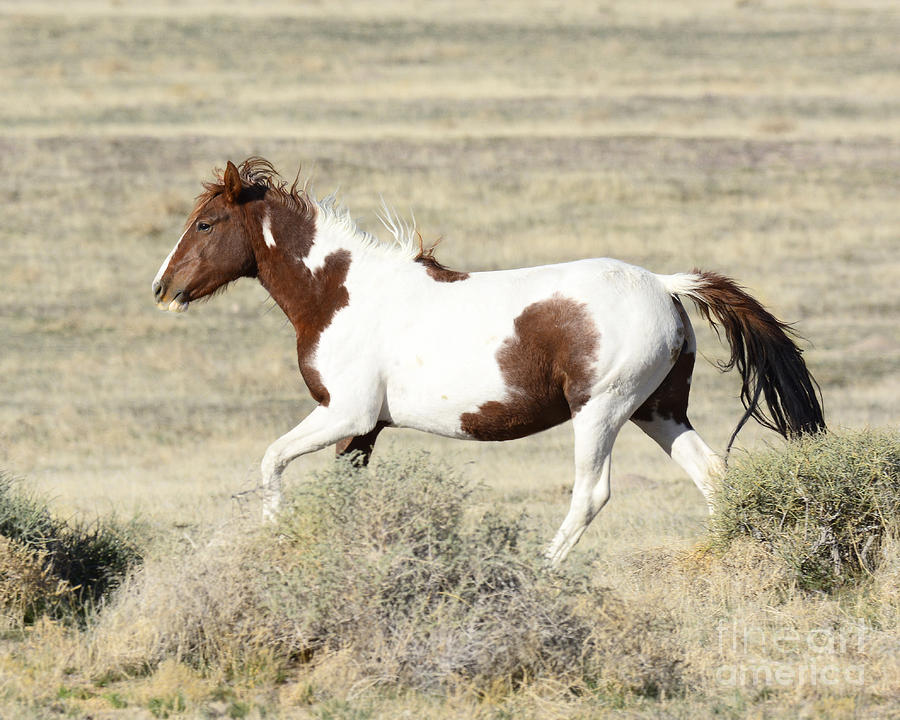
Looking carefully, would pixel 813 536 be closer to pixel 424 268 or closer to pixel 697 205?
pixel 424 268

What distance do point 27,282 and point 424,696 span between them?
1611 cm

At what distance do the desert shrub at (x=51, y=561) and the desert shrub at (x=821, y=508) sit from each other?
339 centimetres

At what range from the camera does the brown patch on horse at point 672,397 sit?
25.9 ft

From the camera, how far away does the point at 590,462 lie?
7.52m

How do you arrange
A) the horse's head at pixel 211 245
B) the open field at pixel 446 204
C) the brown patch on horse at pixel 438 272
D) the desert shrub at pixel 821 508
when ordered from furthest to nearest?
1. the open field at pixel 446 204
2. the horse's head at pixel 211 245
3. the brown patch on horse at pixel 438 272
4. the desert shrub at pixel 821 508

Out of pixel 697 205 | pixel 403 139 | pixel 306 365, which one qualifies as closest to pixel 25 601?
pixel 306 365

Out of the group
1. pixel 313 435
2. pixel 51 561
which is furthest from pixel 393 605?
pixel 51 561

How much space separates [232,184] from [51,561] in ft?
7.95

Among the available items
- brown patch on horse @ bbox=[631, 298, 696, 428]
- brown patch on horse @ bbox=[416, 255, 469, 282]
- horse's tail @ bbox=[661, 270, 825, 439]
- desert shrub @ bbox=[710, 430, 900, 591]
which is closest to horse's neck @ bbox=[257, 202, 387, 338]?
brown patch on horse @ bbox=[416, 255, 469, 282]

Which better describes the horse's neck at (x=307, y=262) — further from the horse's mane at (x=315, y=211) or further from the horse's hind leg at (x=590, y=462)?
the horse's hind leg at (x=590, y=462)

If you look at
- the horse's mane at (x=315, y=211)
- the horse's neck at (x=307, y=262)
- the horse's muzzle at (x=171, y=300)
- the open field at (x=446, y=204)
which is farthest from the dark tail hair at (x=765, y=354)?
the horse's muzzle at (x=171, y=300)

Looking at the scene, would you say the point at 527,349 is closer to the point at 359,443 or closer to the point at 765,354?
the point at 359,443

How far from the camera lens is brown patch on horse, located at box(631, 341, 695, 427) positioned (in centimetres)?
788

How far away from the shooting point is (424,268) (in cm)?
808
